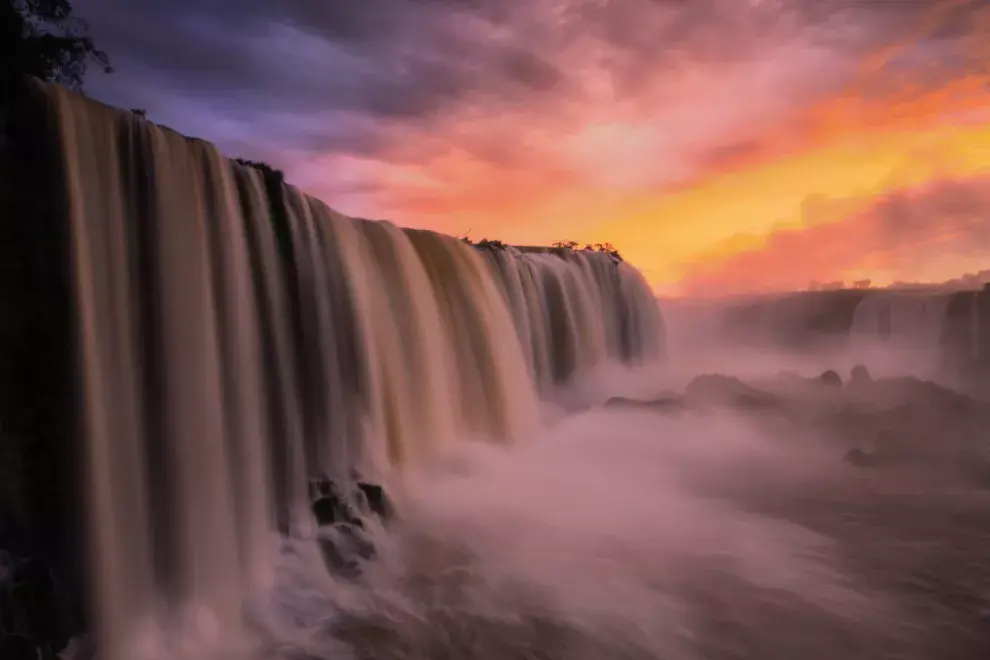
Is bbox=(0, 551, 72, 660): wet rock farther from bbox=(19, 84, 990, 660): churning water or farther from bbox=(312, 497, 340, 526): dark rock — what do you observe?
bbox=(312, 497, 340, 526): dark rock

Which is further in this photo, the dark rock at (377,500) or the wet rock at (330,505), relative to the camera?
the dark rock at (377,500)

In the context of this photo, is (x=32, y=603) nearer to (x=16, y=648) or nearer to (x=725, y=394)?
(x=16, y=648)

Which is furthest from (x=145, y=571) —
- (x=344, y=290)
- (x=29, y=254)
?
(x=344, y=290)

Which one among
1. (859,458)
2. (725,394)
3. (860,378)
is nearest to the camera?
(859,458)

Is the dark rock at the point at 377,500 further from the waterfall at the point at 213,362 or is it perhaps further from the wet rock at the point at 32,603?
the wet rock at the point at 32,603

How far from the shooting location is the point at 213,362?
12.2ft

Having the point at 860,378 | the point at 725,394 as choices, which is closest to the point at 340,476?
the point at 725,394

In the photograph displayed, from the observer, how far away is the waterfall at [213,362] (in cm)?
302

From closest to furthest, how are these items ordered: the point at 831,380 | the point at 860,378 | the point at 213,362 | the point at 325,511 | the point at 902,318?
the point at 213,362
the point at 325,511
the point at 860,378
the point at 831,380
the point at 902,318

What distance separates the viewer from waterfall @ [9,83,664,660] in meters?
3.02

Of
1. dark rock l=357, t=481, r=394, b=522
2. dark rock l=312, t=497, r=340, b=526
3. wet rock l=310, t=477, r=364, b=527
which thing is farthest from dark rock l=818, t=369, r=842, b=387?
dark rock l=312, t=497, r=340, b=526

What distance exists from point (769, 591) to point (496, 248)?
681cm

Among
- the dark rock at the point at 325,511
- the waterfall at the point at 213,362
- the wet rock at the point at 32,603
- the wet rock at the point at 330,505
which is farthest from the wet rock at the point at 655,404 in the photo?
the wet rock at the point at 32,603

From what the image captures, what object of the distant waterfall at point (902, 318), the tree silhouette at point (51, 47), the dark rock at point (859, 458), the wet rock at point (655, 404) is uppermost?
the tree silhouette at point (51, 47)
